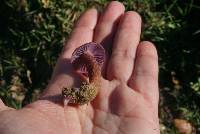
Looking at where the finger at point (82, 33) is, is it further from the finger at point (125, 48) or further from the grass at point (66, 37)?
the grass at point (66, 37)

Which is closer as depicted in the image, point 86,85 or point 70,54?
point 86,85

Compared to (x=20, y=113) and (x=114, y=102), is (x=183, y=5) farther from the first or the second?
(x=20, y=113)

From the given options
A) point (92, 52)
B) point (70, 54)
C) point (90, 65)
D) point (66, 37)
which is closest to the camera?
point (90, 65)

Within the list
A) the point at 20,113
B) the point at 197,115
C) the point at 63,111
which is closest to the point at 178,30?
the point at 197,115

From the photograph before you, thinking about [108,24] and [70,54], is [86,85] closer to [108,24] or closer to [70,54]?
[70,54]

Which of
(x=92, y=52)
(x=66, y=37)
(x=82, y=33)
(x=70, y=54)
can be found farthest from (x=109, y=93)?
(x=66, y=37)

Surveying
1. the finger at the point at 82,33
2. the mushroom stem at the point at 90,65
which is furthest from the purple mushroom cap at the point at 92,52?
the finger at the point at 82,33
